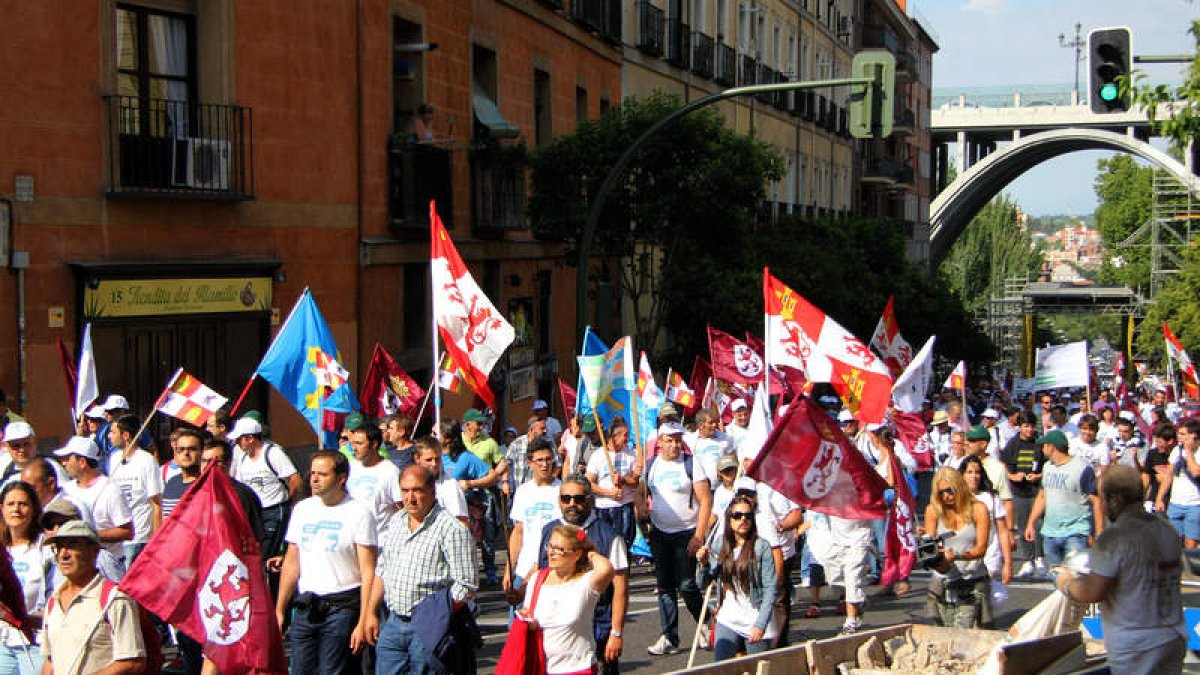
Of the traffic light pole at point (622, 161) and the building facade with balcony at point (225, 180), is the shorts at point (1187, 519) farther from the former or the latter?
the building facade with balcony at point (225, 180)

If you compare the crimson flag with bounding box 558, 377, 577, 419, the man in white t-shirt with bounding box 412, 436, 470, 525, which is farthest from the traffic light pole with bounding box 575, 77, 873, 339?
the man in white t-shirt with bounding box 412, 436, 470, 525

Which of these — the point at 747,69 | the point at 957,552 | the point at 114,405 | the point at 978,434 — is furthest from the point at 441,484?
the point at 747,69

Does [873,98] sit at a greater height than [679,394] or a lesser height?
greater

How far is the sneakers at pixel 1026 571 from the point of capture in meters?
13.9

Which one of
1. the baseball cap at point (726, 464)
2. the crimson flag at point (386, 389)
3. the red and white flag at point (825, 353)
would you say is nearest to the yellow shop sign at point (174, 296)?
the crimson flag at point (386, 389)

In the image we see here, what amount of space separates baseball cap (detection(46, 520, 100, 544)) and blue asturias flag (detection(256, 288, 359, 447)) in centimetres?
596

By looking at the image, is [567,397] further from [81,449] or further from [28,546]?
[28,546]

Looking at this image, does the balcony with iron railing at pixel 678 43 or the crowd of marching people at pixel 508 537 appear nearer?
the crowd of marching people at pixel 508 537

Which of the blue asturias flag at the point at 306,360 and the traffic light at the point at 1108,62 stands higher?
the traffic light at the point at 1108,62

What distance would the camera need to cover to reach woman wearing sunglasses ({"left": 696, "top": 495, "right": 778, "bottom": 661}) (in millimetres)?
8234

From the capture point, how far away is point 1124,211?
3342 inches

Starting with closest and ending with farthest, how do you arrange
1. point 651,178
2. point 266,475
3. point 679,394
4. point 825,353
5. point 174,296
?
1. point 266,475
2. point 825,353
3. point 174,296
4. point 679,394
5. point 651,178

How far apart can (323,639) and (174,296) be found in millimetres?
8022

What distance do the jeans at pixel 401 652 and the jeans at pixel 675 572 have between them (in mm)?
3271
